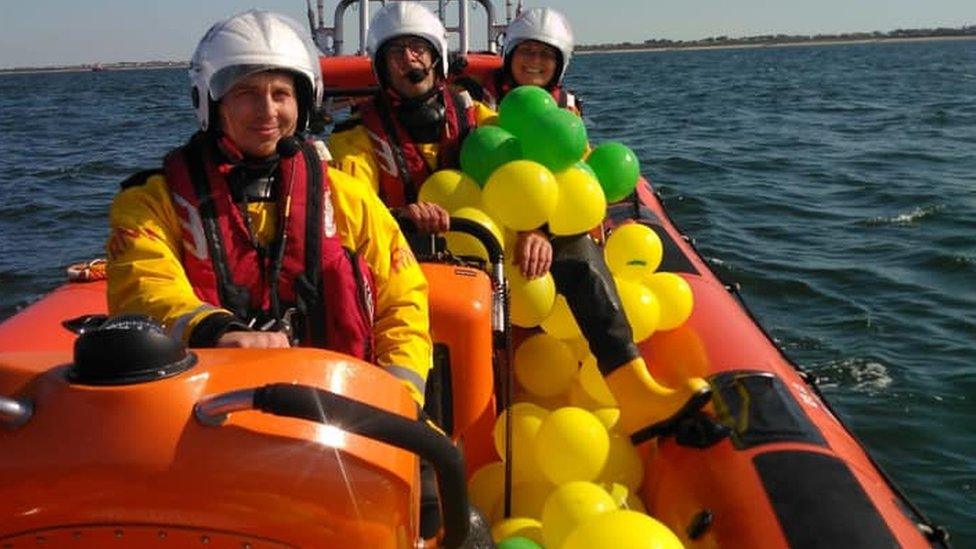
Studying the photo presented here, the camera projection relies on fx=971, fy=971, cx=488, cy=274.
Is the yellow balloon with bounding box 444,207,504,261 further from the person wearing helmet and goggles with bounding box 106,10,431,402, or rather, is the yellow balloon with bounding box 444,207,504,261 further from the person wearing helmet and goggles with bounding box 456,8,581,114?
the person wearing helmet and goggles with bounding box 456,8,581,114

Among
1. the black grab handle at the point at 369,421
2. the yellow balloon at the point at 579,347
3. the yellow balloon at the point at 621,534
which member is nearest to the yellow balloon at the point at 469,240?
the yellow balloon at the point at 579,347

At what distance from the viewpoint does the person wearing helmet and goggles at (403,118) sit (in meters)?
3.41

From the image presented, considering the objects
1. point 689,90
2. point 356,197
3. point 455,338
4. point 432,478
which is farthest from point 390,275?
point 689,90

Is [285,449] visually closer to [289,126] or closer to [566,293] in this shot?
[289,126]

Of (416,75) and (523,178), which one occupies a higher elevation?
(416,75)

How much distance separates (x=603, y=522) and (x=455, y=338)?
758 mm

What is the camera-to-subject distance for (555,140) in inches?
127

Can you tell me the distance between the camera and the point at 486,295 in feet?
8.91

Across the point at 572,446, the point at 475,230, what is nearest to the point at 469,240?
the point at 475,230

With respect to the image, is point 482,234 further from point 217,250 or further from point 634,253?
point 217,250

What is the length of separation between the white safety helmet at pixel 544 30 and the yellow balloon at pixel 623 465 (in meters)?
1.89

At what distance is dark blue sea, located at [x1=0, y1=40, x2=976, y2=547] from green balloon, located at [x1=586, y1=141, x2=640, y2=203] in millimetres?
1640

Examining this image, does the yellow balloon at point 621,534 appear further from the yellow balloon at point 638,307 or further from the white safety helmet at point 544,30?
the white safety helmet at point 544,30

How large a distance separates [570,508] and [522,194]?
1076mm
